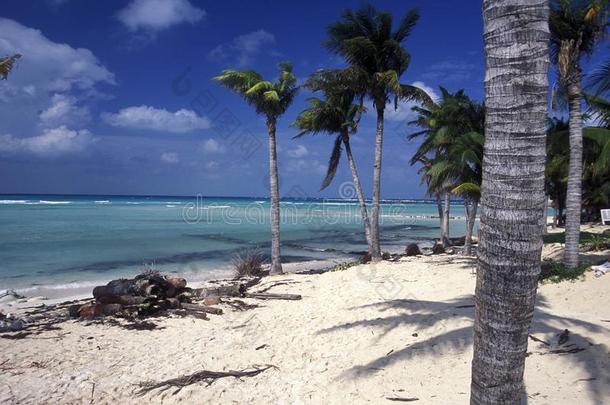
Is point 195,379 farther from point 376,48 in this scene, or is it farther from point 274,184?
point 376,48

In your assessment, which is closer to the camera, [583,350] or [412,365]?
[583,350]

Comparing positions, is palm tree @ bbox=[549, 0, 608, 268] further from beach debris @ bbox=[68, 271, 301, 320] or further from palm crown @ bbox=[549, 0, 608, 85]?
beach debris @ bbox=[68, 271, 301, 320]

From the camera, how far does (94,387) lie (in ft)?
17.7

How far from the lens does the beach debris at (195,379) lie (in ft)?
17.6

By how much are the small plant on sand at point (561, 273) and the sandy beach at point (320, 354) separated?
211mm

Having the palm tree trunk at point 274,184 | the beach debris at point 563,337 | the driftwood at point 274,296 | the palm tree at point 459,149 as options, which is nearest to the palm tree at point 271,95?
the palm tree trunk at point 274,184

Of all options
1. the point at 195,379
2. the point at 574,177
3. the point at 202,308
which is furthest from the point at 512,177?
the point at 574,177

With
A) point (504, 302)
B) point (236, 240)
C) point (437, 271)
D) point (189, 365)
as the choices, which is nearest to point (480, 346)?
point (504, 302)

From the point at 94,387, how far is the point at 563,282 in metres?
10.0

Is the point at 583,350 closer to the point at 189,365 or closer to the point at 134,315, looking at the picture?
the point at 189,365

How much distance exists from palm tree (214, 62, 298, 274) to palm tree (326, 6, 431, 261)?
2.36m

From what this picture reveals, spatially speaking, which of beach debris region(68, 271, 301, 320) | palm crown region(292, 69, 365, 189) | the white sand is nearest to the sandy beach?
the white sand

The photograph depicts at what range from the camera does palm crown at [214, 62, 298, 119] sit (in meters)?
13.4

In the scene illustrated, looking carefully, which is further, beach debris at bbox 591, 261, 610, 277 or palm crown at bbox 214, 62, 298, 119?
palm crown at bbox 214, 62, 298, 119
